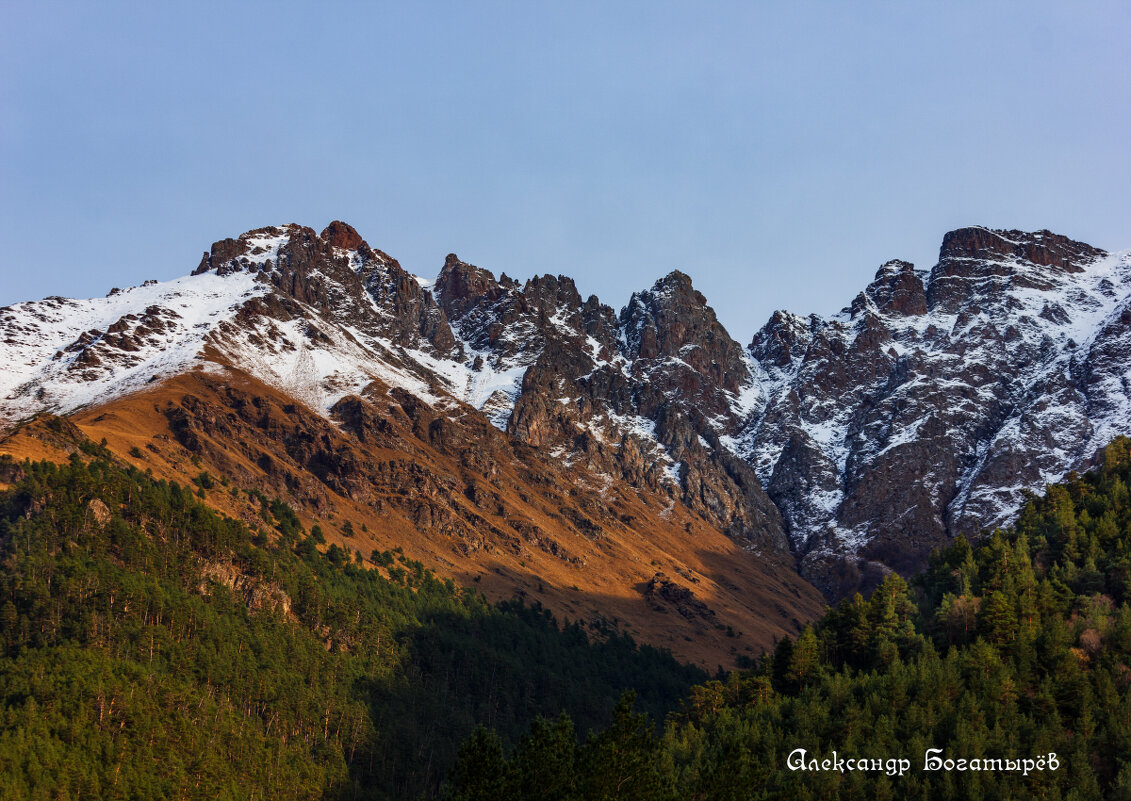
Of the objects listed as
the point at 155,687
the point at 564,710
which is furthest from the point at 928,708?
the point at 155,687

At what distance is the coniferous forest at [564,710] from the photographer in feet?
331

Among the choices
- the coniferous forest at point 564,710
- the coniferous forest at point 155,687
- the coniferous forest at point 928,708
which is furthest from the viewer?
the coniferous forest at point 155,687

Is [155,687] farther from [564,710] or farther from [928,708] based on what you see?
[928,708]

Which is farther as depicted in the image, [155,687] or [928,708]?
[155,687]

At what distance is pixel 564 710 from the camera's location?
500 ft

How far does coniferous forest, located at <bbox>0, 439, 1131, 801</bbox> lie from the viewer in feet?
331

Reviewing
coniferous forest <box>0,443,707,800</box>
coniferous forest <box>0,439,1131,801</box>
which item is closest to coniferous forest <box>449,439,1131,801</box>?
coniferous forest <box>0,439,1131,801</box>

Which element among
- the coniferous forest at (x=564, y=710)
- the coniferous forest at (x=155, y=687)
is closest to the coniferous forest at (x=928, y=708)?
the coniferous forest at (x=564, y=710)

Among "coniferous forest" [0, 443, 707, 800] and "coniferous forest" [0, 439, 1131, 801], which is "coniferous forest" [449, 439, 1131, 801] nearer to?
"coniferous forest" [0, 439, 1131, 801]

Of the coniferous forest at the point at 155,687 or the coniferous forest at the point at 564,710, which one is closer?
the coniferous forest at the point at 564,710

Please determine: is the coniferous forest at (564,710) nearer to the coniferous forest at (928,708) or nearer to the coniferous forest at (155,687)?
the coniferous forest at (928,708)

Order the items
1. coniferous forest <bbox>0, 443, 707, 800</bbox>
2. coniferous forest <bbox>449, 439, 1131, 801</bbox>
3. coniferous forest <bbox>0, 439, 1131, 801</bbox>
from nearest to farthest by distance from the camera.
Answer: coniferous forest <bbox>449, 439, 1131, 801</bbox>
coniferous forest <bbox>0, 439, 1131, 801</bbox>
coniferous forest <bbox>0, 443, 707, 800</bbox>

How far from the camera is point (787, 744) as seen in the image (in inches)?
4577

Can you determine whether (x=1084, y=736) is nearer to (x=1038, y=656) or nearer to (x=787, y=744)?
(x=1038, y=656)
